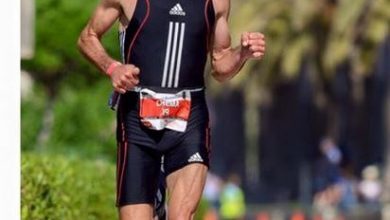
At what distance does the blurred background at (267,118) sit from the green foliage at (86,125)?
0.02 meters

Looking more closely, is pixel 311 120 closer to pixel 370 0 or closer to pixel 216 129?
pixel 216 129

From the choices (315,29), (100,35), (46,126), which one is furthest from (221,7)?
(315,29)

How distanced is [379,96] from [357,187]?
5.91 metres

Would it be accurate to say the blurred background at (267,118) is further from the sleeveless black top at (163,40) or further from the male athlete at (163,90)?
the sleeveless black top at (163,40)

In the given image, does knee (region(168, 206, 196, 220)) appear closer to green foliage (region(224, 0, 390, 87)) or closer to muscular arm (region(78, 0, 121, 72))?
muscular arm (region(78, 0, 121, 72))

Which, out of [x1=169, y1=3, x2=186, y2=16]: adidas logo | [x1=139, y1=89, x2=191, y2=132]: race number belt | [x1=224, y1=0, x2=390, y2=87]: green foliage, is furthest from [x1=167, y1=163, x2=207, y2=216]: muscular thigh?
[x1=224, y1=0, x2=390, y2=87]: green foliage

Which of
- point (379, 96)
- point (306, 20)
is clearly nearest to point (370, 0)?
point (306, 20)

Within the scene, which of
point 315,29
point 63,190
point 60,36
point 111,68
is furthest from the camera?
point 315,29

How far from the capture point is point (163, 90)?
7312mm

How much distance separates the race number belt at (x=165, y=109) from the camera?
24.0 feet

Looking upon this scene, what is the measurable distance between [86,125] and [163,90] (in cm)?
1258

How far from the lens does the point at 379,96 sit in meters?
37.6

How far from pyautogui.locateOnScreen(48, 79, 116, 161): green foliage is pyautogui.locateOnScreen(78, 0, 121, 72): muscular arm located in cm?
1167

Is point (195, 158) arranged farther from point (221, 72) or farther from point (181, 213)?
point (221, 72)
